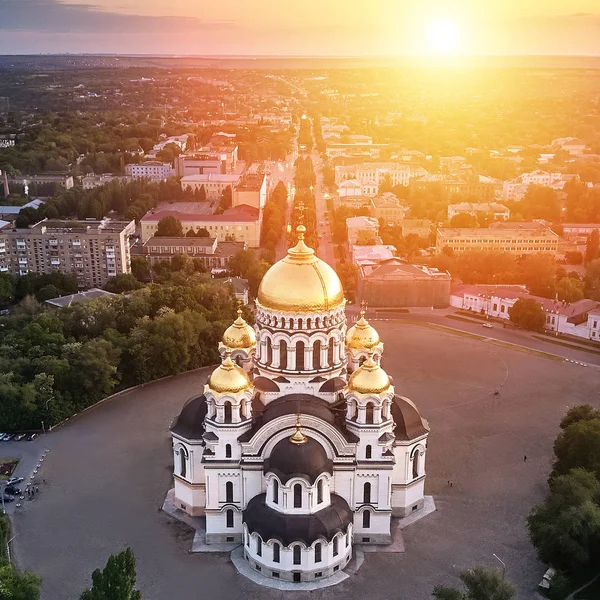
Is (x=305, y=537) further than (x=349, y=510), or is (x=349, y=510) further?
(x=349, y=510)

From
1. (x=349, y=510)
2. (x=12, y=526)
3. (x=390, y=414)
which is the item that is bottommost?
(x=12, y=526)

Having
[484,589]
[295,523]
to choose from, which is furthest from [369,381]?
[484,589]

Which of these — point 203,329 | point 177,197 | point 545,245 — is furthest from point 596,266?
point 177,197

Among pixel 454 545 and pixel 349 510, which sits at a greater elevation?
pixel 349 510

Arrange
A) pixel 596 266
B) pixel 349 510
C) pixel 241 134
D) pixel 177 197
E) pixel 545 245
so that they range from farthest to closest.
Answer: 1. pixel 241 134
2. pixel 177 197
3. pixel 545 245
4. pixel 596 266
5. pixel 349 510

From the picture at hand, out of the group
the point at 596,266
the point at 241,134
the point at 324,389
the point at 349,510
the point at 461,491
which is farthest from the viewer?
the point at 241,134

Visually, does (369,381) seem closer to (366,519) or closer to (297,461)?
(297,461)

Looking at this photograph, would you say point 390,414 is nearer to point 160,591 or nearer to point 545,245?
point 160,591

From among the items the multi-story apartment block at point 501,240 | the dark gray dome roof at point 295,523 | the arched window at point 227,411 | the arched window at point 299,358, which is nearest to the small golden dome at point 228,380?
the arched window at point 227,411
